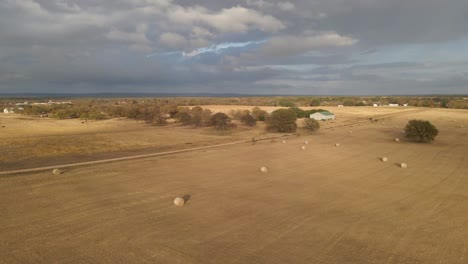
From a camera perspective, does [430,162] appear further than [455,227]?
Yes

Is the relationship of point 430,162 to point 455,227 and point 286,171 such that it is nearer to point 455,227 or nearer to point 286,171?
point 286,171

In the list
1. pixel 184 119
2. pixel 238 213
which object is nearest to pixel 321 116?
pixel 184 119

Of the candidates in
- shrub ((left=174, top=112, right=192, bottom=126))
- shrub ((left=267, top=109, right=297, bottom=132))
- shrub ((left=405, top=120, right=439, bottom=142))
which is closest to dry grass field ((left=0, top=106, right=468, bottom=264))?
shrub ((left=405, top=120, right=439, bottom=142))

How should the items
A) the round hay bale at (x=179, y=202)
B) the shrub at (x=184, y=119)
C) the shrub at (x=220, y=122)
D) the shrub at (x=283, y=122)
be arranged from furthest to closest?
the shrub at (x=184, y=119)
the shrub at (x=220, y=122)
the shrub at (x=283, y=122)
the round hay bale at (x=179, y=202)

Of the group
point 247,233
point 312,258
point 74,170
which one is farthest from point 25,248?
point 74,170

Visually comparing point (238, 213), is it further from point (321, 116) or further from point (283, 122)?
point (321, 116)

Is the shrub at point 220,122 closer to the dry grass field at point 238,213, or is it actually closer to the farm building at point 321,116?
the farm building at point 321,116

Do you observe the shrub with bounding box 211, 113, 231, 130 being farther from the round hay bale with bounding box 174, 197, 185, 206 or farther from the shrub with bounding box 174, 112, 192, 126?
the round hay bale with bounding box 174, 197, 185, 206

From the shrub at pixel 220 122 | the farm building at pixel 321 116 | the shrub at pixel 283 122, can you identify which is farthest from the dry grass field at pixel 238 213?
the farm building at pixel 321 116

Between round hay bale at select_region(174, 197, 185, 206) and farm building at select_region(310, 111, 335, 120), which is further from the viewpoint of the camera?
farm building at select_region(310, 111, 335, 120)
